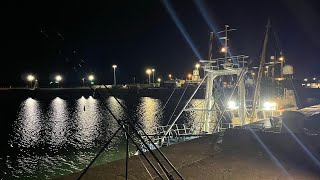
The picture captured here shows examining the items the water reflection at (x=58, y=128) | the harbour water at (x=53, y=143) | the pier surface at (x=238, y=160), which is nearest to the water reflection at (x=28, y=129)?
the harbour water at (x=53, y=143)

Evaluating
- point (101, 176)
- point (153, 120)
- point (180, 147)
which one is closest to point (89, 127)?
point (153, 120)

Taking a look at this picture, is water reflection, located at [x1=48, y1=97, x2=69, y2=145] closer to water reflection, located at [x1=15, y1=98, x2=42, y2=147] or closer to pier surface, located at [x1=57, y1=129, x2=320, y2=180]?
water reflection, located at [x1=15, y1=98, x2=42, y2=147]

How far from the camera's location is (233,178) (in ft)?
32.5

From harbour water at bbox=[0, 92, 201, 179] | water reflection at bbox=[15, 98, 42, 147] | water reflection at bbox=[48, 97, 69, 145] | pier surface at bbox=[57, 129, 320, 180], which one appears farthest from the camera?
water reflection at bbox=[48, 97, 69, 145]

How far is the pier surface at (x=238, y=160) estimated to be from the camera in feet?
33.6

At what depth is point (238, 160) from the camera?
12031 mm

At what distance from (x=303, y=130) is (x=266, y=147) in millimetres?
2724

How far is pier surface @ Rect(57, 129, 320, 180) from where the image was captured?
10.2 m

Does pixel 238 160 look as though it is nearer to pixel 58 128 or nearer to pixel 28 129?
pixel 58 128

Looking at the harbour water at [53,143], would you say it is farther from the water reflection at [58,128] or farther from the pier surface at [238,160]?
the pier surface at [238,160]

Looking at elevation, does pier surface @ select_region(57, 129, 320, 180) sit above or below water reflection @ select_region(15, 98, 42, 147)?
above

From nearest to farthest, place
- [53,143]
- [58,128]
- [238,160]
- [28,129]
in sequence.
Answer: [238,160] → [53,143] → [28,129] → [58,128]

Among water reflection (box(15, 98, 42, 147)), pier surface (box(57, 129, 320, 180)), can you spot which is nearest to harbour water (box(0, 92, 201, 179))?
water reflection (box(15, 98, 42, 147))

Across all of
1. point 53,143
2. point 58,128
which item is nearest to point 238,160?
point 53,143
